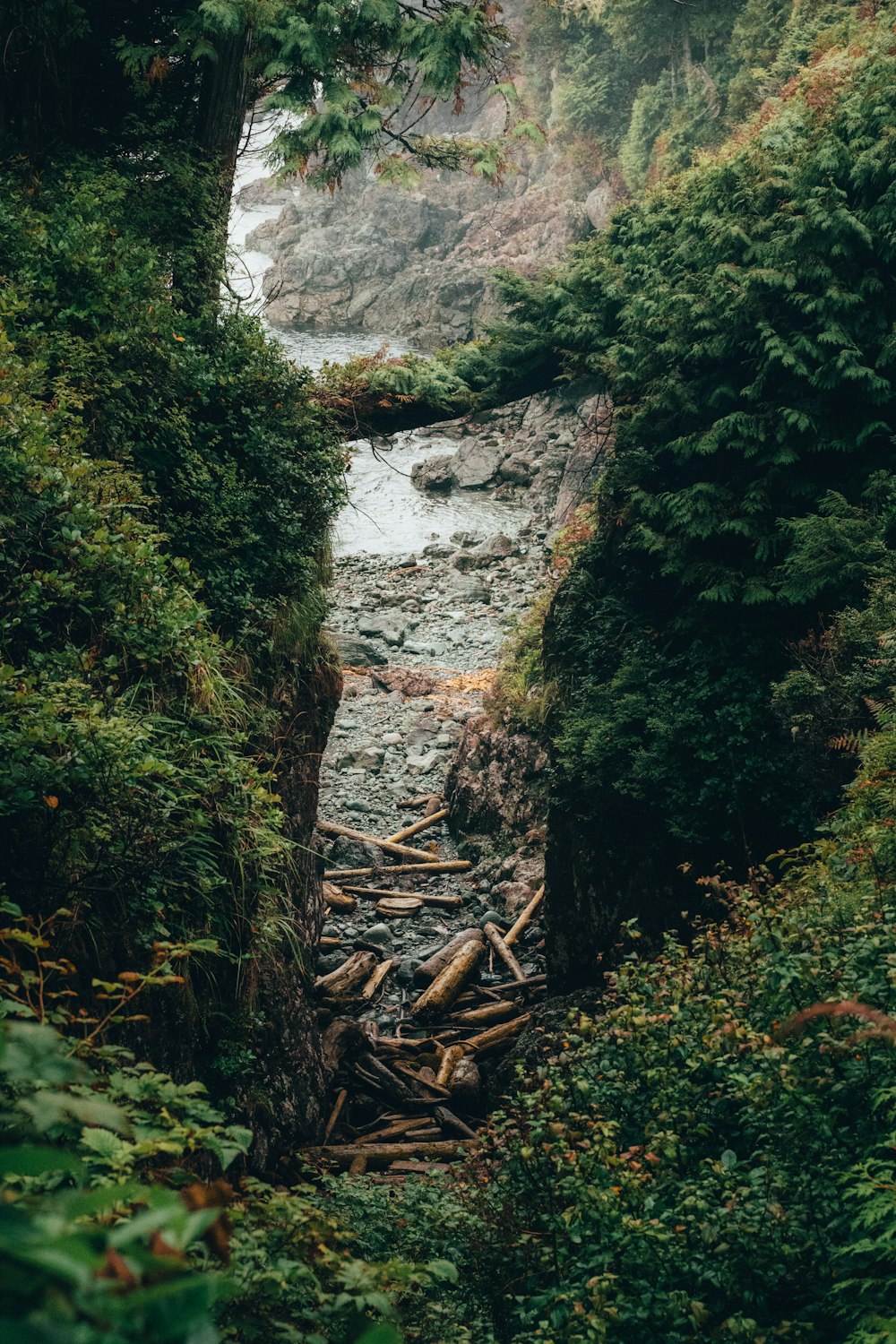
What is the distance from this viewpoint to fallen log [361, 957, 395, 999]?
10453mm

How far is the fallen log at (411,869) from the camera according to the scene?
13430 mm

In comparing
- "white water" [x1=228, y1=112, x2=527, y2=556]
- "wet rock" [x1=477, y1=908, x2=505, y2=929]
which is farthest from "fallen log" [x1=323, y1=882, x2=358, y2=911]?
"white water" [x1=228, y1=112, x2=527, y2=556]

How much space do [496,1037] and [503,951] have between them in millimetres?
1795

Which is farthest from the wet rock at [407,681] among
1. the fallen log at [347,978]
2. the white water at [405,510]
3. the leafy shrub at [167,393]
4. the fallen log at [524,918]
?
the leafy shrub at [167,393]

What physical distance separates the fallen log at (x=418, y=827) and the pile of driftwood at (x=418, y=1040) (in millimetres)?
1734

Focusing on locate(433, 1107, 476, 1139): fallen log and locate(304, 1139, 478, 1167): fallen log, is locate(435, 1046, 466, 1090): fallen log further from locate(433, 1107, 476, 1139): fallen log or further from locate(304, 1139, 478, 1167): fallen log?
locate(304, 1139, 478, 1167): fallen log

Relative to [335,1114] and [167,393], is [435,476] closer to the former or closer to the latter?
[167,393]

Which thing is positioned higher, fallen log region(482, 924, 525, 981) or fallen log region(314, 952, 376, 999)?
fallen log region(482, 924, 525, 981)

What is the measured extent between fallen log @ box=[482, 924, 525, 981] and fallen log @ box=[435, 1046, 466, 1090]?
163cm

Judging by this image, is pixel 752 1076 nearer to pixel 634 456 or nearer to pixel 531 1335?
pixel 531 1335

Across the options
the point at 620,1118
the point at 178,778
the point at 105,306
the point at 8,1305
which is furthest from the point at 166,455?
the point at 8,1305

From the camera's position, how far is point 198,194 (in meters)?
8.84

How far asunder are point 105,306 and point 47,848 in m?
4.58

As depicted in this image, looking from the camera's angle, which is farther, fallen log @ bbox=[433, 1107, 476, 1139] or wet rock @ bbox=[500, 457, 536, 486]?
wet rock @ bbox=[500, 457, 536, 486]
